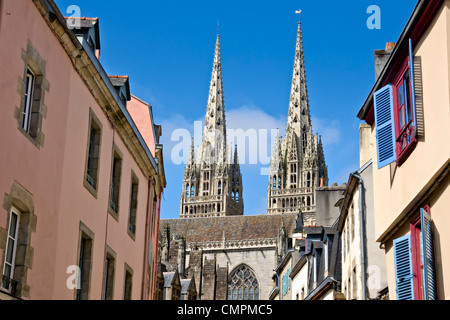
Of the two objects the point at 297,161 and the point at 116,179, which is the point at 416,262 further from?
the point at 297,161

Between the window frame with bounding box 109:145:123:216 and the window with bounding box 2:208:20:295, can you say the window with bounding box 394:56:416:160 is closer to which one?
the window with bounding box 2:208:20:295

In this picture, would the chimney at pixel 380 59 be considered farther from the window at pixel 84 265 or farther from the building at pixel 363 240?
the window at pixel 84 265

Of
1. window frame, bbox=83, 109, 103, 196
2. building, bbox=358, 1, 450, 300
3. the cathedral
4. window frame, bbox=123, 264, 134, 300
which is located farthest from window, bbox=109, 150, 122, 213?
the cathedral

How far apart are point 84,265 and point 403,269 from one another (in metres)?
6.29

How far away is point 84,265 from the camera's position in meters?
14.6

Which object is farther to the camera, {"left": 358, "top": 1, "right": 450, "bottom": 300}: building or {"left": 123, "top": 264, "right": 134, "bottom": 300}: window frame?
{"left": 123, "top": 264, "right": 134, "bottom": 300}: window frame

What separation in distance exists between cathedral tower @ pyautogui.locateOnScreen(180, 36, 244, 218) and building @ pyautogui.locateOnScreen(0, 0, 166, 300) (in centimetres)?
8871

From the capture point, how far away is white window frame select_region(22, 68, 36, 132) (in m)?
11.3

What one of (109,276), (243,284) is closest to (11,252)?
(109,276)

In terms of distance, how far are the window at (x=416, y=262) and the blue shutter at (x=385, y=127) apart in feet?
4.11

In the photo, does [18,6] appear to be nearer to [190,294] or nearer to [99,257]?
[99,257]

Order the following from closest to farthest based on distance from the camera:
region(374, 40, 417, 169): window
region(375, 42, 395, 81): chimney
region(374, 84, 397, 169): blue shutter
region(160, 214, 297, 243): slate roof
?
region(374, 40, 417, 169): window → region(374, 84, 397, 169): blue shutter → region(375, 42, 395, 81): chimney → region(160, 214, 297, 243): slate roof

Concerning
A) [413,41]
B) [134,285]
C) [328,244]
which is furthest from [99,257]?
[328,244]
